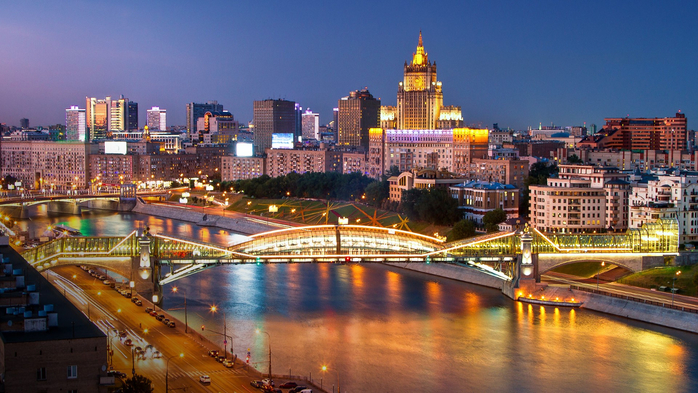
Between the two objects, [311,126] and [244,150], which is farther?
[311,126]

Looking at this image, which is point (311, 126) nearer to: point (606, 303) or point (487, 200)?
point (487, 200)

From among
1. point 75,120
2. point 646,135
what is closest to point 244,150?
point 646,135

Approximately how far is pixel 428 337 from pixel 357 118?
346 ft

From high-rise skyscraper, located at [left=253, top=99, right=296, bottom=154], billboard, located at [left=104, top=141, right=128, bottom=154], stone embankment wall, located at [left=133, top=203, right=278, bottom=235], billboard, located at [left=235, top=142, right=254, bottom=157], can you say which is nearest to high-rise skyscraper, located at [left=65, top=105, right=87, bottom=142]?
high-rise skyscraper, located at [left=253, top=99, right=296, bottom=154]

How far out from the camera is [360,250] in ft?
144

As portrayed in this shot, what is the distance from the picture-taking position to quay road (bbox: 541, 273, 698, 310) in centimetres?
3888

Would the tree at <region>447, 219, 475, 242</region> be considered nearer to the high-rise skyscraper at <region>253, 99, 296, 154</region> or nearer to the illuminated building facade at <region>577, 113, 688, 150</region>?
the illuminated building facade at <region>577, 113, 688, 150</region>

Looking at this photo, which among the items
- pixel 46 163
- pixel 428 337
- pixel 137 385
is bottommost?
pixel 428 337

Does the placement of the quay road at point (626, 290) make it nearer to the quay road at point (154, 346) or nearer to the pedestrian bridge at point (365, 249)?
the pedestrian bridge at point (365, 249)

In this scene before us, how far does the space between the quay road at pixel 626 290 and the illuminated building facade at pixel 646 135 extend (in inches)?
2594

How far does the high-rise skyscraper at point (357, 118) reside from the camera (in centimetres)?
13900

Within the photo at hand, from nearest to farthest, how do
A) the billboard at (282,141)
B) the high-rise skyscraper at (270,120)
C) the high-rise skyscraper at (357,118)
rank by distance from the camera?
the billboard at (282,141)
the high-rise skyscraper at (357,118)
the high-rise skyscraper at (270,120)

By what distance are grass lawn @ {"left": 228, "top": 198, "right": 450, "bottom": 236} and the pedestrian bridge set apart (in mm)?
16078

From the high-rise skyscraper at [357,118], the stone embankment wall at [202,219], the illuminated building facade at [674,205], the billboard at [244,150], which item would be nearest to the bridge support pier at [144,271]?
the illuminated building facade at [674,205]
